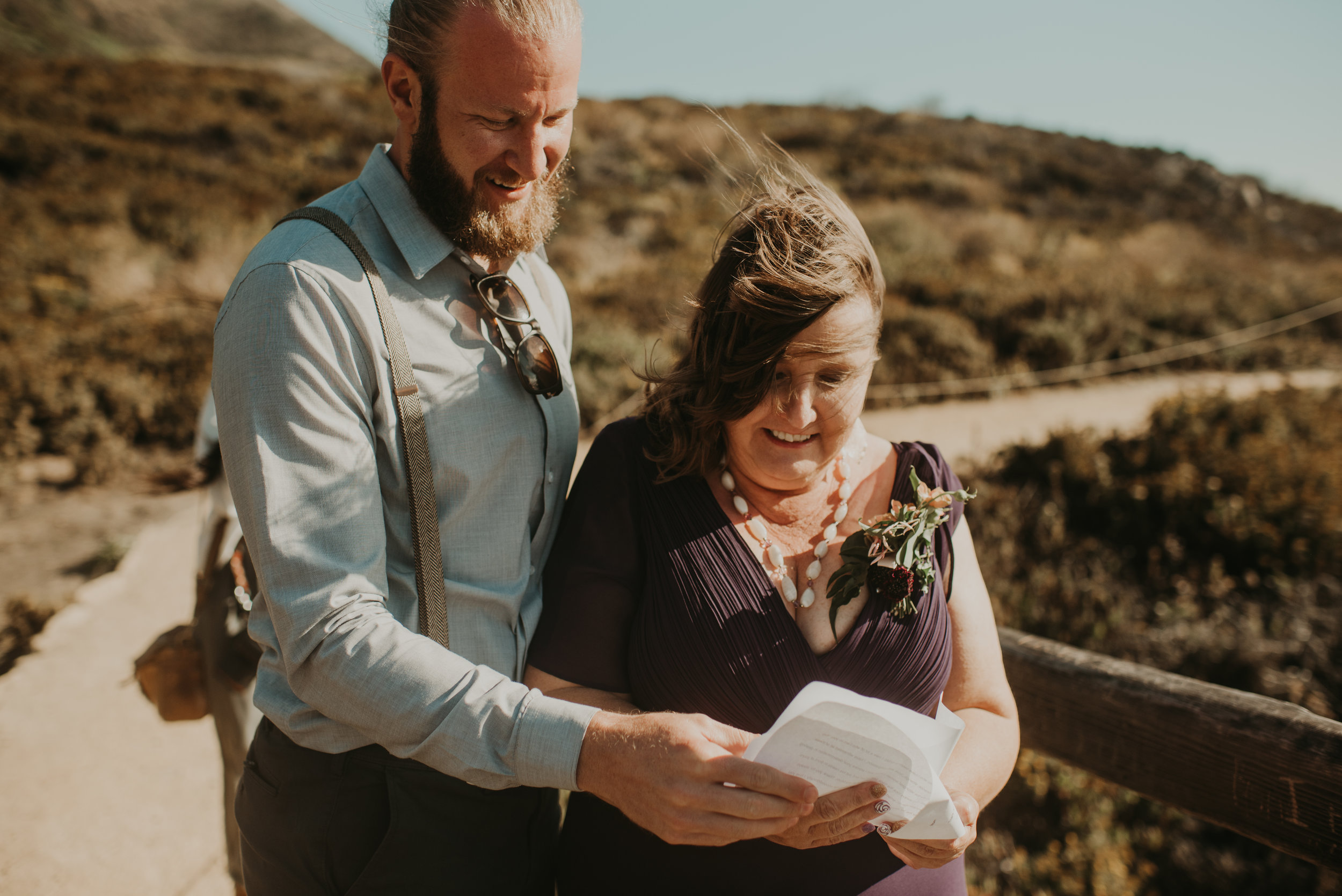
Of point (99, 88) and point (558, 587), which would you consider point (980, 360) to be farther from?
point (99, 88)

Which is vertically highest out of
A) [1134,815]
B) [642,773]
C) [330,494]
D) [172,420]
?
[330,494]

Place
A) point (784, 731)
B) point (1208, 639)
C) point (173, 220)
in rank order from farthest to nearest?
point (173, 220) → point (1208, 639) → point (784, 731)

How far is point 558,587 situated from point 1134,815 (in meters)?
3.30

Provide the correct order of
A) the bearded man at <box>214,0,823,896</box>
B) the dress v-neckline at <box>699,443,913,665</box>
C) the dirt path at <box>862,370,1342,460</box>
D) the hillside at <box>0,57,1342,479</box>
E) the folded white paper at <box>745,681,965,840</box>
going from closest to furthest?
the folded white paper at <box>745,681,965,840</box>, the bearded man at <box>214,0,823,896</box>, the dress v-neckline at <box>699,443,913,665</box>, the dirt path at <box>862,370,1342,460</box>, the hillside at <box>0,57,1342,479</box>

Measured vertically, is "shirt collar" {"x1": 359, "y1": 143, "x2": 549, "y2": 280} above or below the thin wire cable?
above

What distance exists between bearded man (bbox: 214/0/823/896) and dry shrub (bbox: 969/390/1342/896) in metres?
2.57

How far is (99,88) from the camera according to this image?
774 inches

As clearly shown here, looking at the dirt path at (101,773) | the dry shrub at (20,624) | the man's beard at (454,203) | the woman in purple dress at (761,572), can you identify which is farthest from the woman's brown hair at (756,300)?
the dry shrub at (20,624)

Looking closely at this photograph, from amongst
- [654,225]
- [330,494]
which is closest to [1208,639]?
[330,494]

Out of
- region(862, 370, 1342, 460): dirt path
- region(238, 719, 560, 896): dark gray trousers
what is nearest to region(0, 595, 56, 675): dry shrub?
region(238, 719, 560, 896): dark gray trousers

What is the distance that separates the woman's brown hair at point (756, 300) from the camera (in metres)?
1.69

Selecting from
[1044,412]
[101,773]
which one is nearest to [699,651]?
[101,773]

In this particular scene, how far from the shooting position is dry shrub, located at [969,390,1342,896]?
319 centimetres

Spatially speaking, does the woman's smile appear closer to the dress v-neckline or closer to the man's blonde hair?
the dress v-neckline
